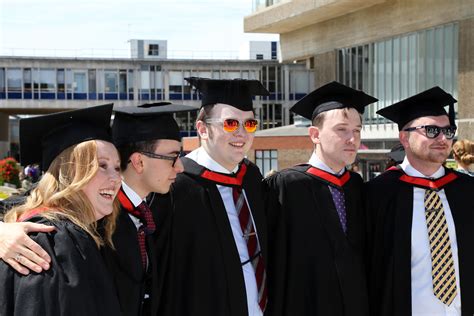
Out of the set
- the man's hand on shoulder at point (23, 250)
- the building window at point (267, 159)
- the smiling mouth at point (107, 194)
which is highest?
the smiling mouth at point (107, 194)

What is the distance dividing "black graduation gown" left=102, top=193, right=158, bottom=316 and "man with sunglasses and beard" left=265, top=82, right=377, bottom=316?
4.45ft

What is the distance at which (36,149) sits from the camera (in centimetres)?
319

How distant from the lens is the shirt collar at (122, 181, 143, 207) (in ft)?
12.0

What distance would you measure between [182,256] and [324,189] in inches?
45.0

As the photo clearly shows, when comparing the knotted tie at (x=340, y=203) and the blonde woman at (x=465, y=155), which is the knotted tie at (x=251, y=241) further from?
the blonde woman at (x=465, y=155)

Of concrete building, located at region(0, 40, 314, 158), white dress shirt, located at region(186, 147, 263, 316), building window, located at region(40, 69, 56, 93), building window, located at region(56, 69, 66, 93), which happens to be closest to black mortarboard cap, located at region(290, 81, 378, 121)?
white dress shirt, located at region(186, 147, 263, 316)

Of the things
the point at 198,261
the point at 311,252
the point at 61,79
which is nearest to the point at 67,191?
the point at 198,261

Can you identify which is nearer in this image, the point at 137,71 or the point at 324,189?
the point at 324,189

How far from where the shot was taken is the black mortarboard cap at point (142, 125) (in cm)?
383

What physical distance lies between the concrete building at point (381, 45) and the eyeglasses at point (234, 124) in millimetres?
14005

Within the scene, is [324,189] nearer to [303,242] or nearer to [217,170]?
[303,242]

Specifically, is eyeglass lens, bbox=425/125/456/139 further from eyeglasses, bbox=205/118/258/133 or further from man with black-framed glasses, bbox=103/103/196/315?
man with black-framed glasses, bbox=103/103/196/315

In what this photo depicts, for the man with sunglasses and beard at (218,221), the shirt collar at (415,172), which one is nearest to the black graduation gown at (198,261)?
the man with sunglasses and beard at (218,221)

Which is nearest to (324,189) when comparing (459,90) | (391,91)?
(459,90)
